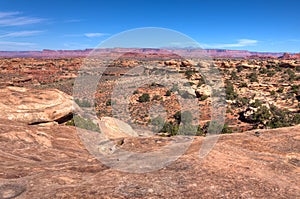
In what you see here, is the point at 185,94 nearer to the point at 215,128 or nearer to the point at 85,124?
the point at 215,128

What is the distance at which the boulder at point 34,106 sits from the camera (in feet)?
35.3

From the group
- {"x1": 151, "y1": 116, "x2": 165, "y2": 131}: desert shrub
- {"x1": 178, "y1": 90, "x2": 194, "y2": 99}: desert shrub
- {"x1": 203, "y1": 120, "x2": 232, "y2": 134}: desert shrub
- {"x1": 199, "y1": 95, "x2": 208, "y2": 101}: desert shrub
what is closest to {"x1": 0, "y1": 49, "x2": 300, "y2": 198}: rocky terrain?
{"x1": 203, "y1": 120, "x2": 232, "y2": 134}: desert shrub

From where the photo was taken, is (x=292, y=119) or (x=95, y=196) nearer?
(x=95, y=196)

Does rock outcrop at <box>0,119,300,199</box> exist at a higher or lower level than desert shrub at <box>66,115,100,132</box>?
higher

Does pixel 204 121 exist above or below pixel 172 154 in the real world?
below

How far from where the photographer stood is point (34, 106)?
38.2ft

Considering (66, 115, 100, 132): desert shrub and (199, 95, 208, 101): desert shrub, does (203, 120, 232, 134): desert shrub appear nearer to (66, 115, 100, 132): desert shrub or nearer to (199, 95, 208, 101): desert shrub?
(199, 95, 208, 101): desert shrub

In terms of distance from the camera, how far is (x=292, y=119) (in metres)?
20.8

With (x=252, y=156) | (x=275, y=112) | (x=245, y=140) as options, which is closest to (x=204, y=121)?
(x=275, y=112)

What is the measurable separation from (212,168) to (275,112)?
19666mm

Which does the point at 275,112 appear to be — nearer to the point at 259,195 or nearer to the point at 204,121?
the point at 204,121

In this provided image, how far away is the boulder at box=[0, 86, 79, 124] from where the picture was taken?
10.8 m

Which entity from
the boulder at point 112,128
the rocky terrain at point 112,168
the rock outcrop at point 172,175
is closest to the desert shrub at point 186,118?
the rocky terrain at point 112,168

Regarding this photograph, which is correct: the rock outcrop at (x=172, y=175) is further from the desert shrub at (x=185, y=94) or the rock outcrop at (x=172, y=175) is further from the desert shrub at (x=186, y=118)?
the desert shrub at (x=185, y=94)
